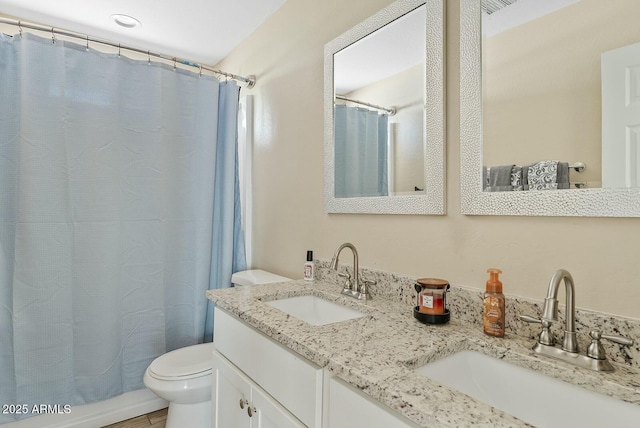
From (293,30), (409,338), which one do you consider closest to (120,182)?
(293,30)

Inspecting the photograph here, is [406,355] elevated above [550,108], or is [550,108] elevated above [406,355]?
[550,108]

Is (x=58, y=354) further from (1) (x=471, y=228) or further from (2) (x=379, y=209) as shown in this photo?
(1) (x=471, y=228)

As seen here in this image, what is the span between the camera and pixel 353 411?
0.74 meters

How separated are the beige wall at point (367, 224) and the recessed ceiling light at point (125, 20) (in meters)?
0.67

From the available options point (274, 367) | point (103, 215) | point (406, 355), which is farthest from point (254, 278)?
point (406, 355)

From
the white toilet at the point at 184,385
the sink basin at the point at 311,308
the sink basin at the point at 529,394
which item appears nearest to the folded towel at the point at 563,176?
the sink basin at the point at 529,394

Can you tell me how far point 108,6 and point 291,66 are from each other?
121 cm

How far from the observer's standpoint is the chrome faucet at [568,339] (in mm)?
744

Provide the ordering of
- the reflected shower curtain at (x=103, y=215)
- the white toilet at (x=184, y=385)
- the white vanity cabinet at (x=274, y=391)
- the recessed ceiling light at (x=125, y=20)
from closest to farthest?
the white vanity cabinet at (x=274, y=391) → the white toilet at (x=184, y=385) → the reflected shower curtain at (x=103, y=215) → the recessed ceiling light at (x=125, y=20)

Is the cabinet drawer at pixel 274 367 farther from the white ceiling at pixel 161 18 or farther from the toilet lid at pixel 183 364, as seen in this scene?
the white ceiling at pixel 161 18

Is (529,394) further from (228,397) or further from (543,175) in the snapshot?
(228,397)

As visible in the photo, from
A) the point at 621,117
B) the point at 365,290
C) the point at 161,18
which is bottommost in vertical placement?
the point at 365,290

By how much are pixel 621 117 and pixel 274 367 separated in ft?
3.60

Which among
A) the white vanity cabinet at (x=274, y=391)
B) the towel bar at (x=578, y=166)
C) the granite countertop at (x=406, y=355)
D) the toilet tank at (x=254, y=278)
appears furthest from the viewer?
the toilet tank at (x=254, y=278)
